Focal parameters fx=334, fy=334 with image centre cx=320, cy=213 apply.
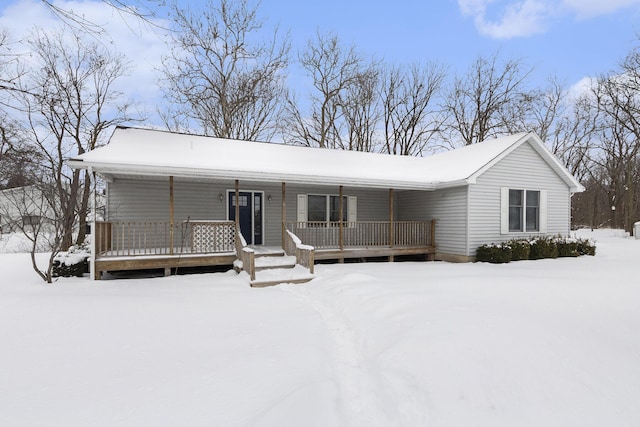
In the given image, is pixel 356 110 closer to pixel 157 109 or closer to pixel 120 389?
pixel 157 109

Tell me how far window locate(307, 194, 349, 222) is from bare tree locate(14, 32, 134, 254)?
416 inches

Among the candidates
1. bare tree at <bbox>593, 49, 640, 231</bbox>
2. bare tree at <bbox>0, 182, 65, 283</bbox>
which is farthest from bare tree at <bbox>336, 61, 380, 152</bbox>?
bare tree at <bbox>0, 182, 65, 283</bbox>

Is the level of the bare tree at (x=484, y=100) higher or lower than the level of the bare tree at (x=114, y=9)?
higher

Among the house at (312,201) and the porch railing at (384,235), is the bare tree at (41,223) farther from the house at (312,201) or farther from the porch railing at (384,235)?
the porch railing at (384,235)

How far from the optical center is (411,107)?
26.8 meters

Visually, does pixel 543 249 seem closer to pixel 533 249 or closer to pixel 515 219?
pixel 533 249

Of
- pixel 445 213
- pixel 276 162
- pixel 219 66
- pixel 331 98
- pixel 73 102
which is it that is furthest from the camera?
pixel 331 98

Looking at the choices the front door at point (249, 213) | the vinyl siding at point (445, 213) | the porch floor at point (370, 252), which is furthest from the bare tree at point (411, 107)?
the front door at point (249, 213)

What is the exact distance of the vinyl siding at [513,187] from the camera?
11445mm

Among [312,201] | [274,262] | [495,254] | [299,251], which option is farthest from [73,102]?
[495,254]

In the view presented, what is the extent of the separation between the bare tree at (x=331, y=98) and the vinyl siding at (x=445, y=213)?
12.6m

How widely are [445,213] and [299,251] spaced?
5973 mm

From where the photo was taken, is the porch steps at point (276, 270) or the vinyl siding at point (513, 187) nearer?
the porch steps at point (276, 270)

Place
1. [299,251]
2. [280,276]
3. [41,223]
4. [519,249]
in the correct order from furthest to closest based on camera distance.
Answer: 1. [519,249]
2. [299,251]
3. [280,276]
4. [41,223]
